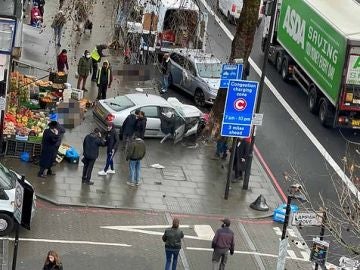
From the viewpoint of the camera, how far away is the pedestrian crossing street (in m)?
24.3

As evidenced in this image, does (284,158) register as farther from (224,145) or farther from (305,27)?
(305,27)

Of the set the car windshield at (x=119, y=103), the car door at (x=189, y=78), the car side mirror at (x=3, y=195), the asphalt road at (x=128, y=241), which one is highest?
the car door at (x=189, y=78)

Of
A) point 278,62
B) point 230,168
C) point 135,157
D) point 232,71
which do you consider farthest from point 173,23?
point 278,62

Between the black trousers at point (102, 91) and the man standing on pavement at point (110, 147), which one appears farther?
A: the black trousers at point (102, 91)

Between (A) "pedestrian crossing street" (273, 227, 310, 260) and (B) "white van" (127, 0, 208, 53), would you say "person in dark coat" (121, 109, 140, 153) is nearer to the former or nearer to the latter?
(B) "white van" (127, 0, 208, 53)

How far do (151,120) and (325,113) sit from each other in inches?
251

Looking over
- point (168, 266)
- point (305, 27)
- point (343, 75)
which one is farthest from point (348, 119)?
point (168, 266)

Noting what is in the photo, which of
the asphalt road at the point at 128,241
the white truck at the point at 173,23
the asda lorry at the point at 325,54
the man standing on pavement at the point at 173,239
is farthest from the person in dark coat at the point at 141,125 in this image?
the man standing on pavement at the point at 173,239

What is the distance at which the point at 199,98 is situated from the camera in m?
34.8

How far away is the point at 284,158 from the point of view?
30797mm

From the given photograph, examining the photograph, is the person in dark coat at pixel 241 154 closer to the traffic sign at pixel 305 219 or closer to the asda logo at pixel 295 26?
the traffic sign at pixel 305 219

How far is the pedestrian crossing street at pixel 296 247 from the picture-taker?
958 inches

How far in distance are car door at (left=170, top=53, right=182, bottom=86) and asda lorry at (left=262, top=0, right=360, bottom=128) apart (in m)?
3.32

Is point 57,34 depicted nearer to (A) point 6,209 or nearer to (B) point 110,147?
(B) point 110,147
